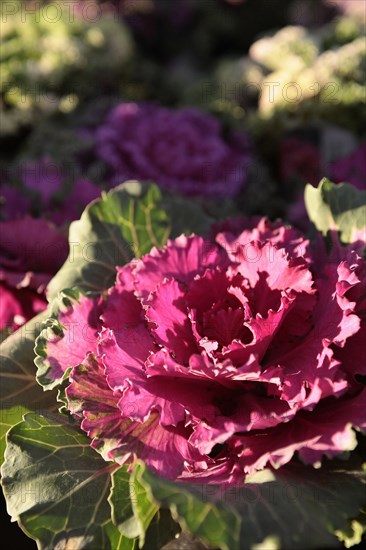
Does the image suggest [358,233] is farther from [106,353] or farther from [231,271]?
[106,353]

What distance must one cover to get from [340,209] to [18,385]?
1.75 ft

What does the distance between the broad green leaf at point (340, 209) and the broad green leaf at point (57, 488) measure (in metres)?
0.46

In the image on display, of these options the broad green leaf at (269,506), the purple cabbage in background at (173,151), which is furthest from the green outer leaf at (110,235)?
the purple cabbage in background at (173,151)

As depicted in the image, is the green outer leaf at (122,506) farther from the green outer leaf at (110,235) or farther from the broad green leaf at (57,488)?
the green outer leaf at (110,235)

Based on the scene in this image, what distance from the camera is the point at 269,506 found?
0.66 meters

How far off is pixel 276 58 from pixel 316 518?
67.3 inches

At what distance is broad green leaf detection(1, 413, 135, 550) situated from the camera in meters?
0.74

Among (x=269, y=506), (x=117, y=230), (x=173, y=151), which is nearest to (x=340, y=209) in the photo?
(x=117, y=230)

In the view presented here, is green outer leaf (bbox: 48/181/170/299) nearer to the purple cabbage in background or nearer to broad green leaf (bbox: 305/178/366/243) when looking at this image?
broad green leaf (bbox: 305/178/366/243)

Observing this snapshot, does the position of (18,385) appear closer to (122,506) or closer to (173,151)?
(122,506)

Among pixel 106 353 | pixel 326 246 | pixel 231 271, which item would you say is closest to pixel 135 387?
pixel 106 353

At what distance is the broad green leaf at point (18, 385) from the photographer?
91 cm

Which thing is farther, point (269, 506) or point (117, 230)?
point (117, 230)

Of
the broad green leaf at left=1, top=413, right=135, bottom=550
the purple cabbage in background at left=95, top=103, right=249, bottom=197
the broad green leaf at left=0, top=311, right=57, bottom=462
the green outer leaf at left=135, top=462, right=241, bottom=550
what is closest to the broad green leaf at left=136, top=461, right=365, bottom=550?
the green outer leaf at left=135, top=462, right=241, bottom=550
